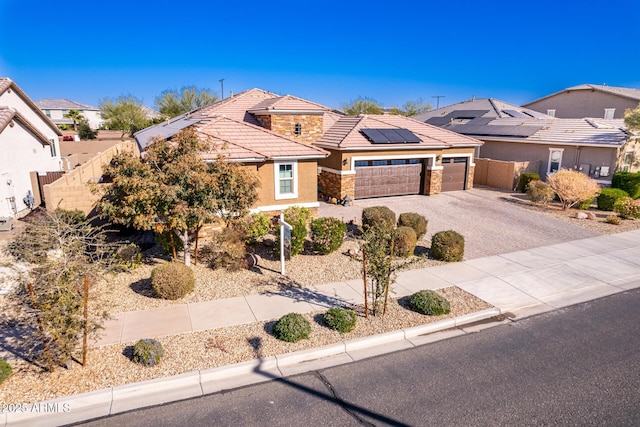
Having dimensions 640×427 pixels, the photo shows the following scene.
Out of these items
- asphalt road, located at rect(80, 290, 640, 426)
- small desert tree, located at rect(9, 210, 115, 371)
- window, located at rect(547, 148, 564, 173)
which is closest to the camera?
asphalt road, located at rect(80, 290, 640, 426)

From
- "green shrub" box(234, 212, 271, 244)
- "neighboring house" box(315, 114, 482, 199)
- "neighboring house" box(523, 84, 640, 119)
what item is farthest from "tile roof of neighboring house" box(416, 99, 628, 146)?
"green shrub" box(234, 212, 271, 244)

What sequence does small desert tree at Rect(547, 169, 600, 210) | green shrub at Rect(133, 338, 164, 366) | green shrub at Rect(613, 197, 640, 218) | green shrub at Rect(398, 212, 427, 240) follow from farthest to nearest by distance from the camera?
small desert tree at Rect(547, 169, 600, 210)
green shrub at Rect(613, 197, 640, 218)
green shrub at Rect(398, 212, 427, 240)
green shrub at Rect(133, 338, 164, 366)

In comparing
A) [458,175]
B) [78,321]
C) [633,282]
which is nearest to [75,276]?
[78,321]

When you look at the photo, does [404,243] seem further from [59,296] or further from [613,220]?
[613,220]

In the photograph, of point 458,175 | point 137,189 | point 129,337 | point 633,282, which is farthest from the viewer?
point 458,175

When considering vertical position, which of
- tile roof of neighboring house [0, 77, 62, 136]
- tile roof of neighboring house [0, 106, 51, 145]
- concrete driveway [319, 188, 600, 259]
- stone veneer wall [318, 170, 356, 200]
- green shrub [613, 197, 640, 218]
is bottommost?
concrete driveway [319, 188, 600, 259]

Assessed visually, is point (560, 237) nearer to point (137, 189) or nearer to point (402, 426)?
point (402, 426)

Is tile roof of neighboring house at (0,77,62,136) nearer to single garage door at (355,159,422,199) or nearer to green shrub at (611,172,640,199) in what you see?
single garage door at (355,159,422,199)
